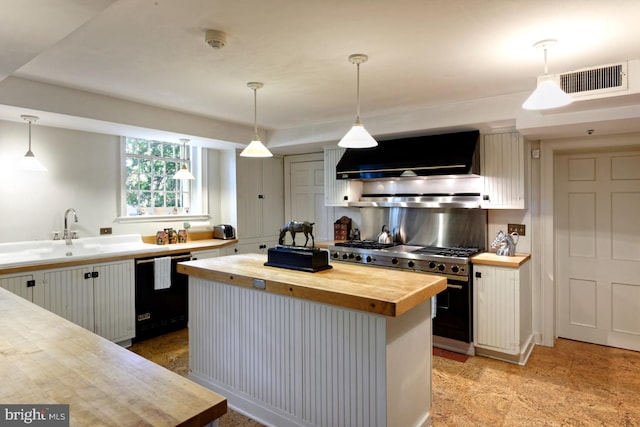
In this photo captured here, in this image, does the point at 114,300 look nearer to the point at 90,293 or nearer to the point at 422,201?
the point at 90,293

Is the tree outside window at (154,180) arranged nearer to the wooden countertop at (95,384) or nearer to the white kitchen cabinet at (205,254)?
the white kitchen cabinet at (205,254)

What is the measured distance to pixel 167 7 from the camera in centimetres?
184

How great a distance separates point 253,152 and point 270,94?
2.35 feet

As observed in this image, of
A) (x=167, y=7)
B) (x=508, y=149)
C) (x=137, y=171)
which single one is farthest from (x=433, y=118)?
(x=137, y=171)

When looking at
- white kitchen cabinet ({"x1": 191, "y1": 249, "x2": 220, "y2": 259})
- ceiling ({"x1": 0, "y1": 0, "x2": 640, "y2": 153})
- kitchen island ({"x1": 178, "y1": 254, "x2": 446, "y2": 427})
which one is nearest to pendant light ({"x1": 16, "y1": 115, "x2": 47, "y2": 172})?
ceiling ({"x1": 0, "y1": 0, "x2": 640, "y2": 153})

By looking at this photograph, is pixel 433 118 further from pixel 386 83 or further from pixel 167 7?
pixel 167 7

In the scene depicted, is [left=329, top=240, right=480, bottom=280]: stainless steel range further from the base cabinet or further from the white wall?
the white wall

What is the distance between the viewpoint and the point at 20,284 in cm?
300

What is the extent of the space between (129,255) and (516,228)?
383 cm

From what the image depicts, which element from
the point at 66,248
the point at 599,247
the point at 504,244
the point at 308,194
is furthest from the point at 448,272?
the point at 66,248

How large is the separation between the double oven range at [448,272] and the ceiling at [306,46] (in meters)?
1.47

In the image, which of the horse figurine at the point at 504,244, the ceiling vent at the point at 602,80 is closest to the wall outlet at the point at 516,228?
the horse figurine at the point at 504,244

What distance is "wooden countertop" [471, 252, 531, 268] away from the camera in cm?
327

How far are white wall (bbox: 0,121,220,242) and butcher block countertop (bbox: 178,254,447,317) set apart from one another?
1.85m
